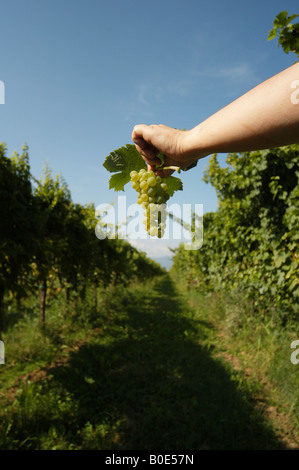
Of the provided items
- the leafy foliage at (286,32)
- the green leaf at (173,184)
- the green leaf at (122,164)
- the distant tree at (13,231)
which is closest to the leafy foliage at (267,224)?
the leafy foliage at (286,32)

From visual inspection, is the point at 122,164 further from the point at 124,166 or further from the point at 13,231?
the point at 13,231

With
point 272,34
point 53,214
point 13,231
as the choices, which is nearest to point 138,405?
point 13,231

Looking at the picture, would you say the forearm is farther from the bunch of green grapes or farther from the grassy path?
the grassy path

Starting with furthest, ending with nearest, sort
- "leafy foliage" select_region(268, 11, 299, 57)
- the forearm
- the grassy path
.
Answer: the grassy path → "leafy foliage" select_region(268, 11, 299, 57) → the forearm

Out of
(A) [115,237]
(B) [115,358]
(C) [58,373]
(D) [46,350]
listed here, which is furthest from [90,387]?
(A) [115,237]

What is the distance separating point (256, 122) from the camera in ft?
2.42

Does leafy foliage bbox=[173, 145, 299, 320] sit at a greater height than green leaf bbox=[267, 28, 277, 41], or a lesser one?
lesser

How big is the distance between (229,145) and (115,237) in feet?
35.0

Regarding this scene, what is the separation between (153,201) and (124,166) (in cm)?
20

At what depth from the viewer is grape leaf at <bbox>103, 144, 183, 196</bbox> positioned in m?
1.02

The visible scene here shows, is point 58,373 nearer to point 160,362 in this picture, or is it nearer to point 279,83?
point 160,362

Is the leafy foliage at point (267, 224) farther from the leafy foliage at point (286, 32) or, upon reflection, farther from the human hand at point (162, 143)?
the human hand at point (162, 143)

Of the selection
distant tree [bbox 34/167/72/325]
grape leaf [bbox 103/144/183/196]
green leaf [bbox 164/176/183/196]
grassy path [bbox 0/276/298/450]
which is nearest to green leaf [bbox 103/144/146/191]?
grape leaf [bbox 103/144/183/196]

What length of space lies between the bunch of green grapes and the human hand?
0.08m
